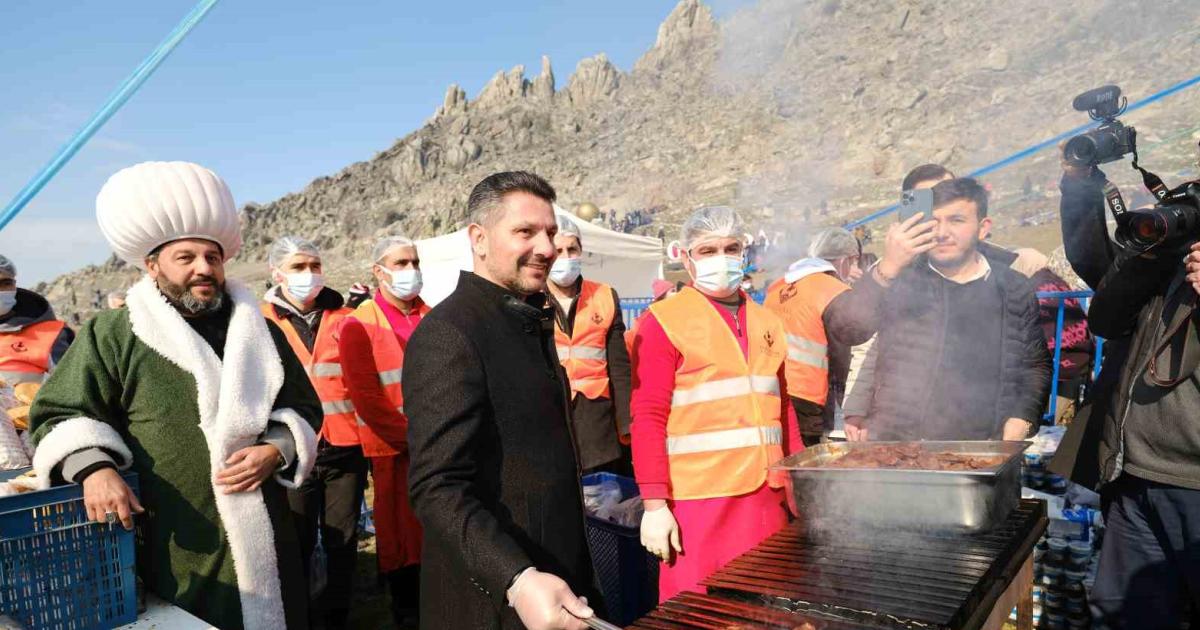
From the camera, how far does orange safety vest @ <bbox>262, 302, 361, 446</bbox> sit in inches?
172

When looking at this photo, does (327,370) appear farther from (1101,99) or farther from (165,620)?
(1101,99)

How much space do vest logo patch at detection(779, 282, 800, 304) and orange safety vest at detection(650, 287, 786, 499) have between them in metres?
1.41

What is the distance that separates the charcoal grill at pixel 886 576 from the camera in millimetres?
1841

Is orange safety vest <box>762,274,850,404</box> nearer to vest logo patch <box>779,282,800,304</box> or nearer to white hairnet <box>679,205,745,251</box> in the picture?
vest logo patch <box>779,282,800,304</box>

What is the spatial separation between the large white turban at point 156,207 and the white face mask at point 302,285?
2574 millimetres

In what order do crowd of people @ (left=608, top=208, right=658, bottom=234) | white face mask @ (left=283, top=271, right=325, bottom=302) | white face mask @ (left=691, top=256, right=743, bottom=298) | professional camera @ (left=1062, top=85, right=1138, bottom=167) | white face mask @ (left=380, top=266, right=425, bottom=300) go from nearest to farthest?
professional camera @ (left=1062, top=85, right=1138, bottom=167), white face mask @ (left=691, top=256, right=743, bottom=298), white face mask @ (left=380, top=266, right=425, bottom=300), white face mask @ (left=283, top=271, right=325, bottom=302), crowd of people @ (left=608, top=208, right=658, bottom=234)

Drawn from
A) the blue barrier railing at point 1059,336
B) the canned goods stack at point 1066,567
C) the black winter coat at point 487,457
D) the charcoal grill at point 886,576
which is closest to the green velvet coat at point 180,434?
the black winter coat at point 487,457

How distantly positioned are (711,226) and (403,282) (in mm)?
2396

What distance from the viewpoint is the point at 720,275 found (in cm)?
321

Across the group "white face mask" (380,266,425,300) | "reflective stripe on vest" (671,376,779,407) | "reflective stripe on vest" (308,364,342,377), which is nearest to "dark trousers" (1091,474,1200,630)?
"reflective stripe on vest" (671,376,779,407)

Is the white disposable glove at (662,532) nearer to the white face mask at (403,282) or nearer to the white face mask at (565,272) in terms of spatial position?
the white face mask at (565,272)

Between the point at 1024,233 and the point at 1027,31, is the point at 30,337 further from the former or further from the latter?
the point at 1024,233

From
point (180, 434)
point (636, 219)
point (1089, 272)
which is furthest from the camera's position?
point (636, 219)

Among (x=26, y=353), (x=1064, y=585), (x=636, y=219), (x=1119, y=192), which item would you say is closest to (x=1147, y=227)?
(x=1119, y=192)
